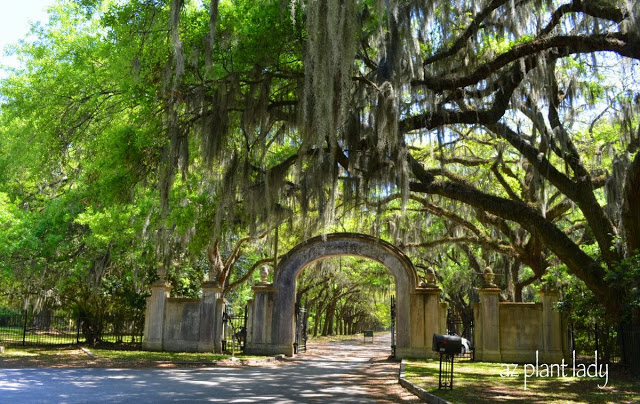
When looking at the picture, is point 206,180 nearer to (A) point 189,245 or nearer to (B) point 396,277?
(A) point 189,245

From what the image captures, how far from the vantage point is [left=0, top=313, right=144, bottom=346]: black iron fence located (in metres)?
21.2

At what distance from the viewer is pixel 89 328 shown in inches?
816

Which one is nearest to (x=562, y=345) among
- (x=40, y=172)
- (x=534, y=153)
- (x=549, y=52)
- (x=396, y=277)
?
(x=396, y=277)

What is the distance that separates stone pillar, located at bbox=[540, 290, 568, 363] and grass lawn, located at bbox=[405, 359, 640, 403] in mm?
3441

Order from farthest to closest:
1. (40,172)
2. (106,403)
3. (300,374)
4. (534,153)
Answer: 1. (40,172)
2. (300,374)
3. (534,153)
4. (106,403)

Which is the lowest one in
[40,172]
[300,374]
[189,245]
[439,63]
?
[300,374]

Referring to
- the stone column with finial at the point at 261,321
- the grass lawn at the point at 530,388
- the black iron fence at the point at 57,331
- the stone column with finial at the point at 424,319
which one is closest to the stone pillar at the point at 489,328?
the stone column with finial at the point at 424,319

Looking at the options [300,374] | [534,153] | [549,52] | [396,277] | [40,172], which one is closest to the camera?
[549,52]

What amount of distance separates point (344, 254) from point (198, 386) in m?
8.76

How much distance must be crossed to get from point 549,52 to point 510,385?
6.36m

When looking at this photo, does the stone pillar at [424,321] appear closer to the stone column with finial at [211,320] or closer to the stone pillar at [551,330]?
the stone pillar at [551,330]

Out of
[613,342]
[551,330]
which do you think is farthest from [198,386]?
[613,342]

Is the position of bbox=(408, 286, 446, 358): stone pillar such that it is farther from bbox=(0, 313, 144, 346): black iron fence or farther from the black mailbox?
bbox=(0, 313, 144, 346): black iron fence

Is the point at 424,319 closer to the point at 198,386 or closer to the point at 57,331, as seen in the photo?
the point at 198,386
